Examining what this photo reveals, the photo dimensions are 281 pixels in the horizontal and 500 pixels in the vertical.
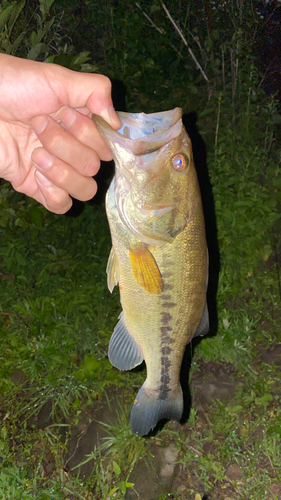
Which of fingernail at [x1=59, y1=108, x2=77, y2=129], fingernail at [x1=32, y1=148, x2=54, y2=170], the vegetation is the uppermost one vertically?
fingernail at [x1=59, y1=108, x2=77, y2=129]

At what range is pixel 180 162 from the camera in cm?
191

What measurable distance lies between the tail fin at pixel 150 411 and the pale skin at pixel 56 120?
1185mm

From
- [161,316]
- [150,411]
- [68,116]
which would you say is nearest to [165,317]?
[161,316]

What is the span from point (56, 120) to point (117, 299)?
2.67 m

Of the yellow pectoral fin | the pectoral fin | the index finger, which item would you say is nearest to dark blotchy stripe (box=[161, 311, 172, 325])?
the yellow pectoral fin

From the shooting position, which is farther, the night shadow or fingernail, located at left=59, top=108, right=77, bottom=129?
the night shadow

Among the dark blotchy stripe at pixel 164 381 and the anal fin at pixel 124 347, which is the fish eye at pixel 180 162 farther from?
the dark blotchy stripe at pixel 164 381

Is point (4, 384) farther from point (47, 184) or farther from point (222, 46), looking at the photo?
point (222, 46)

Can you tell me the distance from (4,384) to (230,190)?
11.0 feet

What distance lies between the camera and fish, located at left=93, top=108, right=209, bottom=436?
185 centimetres

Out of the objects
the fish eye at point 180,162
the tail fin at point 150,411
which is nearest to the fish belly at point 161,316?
the tail fin at point 150,411

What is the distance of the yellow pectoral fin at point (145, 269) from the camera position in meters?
1.96

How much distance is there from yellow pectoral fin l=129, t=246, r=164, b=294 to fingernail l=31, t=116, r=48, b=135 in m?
0.76

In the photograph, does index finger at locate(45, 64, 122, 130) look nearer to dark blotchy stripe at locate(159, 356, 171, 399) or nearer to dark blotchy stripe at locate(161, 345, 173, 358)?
dark blotchy stripe at locate(161, 345, 173, 358)
